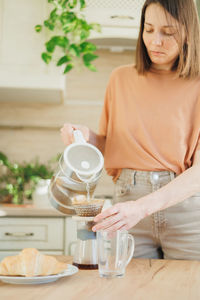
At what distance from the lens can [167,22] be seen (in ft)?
4.04

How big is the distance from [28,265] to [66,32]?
1.60m

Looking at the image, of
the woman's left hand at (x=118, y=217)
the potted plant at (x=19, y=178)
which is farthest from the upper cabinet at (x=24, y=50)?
the woman's left hand at (x=118, y=217)

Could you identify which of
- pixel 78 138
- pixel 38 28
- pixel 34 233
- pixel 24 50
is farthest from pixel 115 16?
pixel 78 138

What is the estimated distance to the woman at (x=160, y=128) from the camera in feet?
3.92

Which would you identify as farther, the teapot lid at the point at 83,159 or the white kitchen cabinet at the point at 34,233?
the white kitchen cabinet at the point at 34,233

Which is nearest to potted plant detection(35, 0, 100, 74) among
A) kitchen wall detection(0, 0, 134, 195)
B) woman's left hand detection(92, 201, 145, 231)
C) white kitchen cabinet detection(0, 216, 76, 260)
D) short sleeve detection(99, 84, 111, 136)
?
kitchen wall detection(0, 0, 134, 195)

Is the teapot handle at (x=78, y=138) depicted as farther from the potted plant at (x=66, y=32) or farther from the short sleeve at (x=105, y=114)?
the potted plant at (x=66, y=32)

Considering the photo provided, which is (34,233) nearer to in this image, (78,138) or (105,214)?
(78,138)

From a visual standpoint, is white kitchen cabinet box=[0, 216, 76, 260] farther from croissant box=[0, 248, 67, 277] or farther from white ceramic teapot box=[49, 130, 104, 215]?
croissant box=[0, 248, 67, 277]

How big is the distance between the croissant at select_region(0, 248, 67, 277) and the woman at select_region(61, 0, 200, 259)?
381 mm

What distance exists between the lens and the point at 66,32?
2.23 meters

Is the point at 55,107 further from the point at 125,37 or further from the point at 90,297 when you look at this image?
the point at 90,297

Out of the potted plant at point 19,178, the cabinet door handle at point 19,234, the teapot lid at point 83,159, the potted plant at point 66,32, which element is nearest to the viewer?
the teapot lid at point 83,159

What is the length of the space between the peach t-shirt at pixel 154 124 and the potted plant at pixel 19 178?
1176 millimetres
